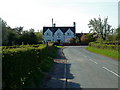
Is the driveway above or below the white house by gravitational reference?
below

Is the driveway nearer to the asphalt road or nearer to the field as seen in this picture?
the asphalt road

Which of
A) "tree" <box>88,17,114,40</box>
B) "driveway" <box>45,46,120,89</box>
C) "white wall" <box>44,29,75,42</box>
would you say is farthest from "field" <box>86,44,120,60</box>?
"white wall" <box>44,29,75,42</box>

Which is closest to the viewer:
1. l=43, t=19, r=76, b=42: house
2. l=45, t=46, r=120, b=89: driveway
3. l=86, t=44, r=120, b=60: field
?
l=45, t=46, r=120, b=89: driveway

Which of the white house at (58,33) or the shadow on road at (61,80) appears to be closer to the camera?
the shadow on road at (61,80)

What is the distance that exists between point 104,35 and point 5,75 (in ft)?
277

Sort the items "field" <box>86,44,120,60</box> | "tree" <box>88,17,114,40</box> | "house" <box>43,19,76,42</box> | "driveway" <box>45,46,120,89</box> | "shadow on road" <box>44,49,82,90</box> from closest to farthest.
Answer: "shadow on road" <box>44,49,82,90</box>, "driveway" <box>45,46,120,89</box>, "field" <box>86,44,120,60</box>, "tree" <box>88,17,114,40</box>, "house" <box>43,19,76,42</box>

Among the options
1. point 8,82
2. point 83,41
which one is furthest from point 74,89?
point 83,41

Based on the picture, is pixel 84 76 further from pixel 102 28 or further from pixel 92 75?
pixel 102 28

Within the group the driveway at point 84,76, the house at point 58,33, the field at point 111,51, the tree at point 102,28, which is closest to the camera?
the driveway at point 84,76

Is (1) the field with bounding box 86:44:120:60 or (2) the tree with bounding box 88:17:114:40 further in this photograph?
(2) the tree with bounding box 88:17:114:40

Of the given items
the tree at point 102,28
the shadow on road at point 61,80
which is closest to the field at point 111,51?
the shadow on road at point 61,80

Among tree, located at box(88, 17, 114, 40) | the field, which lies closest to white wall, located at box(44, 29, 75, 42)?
tree, located at box(88, 17, 114, 40)

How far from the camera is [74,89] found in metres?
11.5

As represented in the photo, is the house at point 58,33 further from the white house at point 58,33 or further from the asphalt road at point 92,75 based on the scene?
the asphalt road at point 92,75
